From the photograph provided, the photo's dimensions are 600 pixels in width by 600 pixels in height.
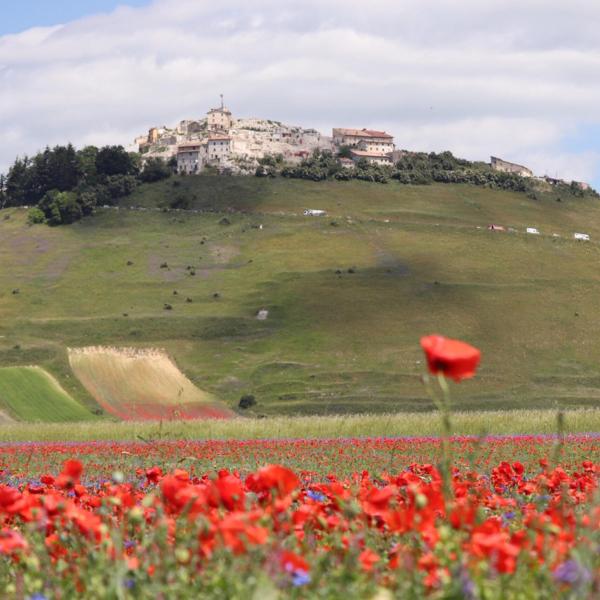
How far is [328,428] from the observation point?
1687 inches

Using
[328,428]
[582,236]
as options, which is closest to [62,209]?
[582,236]

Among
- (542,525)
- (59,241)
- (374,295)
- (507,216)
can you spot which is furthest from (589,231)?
(542,525)

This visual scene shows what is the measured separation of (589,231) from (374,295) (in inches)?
2220

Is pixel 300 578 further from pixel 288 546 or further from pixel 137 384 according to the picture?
pixel 137 384

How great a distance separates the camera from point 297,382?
348 ft

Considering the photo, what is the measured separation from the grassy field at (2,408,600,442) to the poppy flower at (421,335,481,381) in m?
32.2

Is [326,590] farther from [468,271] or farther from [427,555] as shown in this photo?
[468,271]

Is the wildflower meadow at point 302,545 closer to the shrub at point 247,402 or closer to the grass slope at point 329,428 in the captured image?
the grass slope at point 329,428

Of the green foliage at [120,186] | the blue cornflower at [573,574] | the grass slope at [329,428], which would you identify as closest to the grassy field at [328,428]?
the grass slope at [329,428]

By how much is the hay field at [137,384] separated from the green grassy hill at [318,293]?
6.26ft

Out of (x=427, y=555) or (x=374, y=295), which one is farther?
(x=374, y=295)

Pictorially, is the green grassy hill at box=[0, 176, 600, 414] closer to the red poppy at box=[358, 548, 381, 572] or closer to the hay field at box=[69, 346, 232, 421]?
the hay field at box=[69, 346, 232, 421]

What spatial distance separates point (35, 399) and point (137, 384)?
46.7 feet

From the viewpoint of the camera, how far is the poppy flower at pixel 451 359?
21.7ft
